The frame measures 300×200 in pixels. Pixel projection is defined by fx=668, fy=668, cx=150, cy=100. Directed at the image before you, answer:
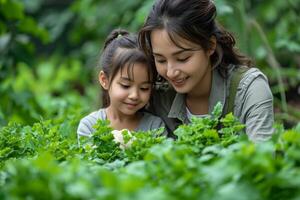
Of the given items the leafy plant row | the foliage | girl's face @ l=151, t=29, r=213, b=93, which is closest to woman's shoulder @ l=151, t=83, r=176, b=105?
girl's face @ l=151, t=29, r=213, b=93

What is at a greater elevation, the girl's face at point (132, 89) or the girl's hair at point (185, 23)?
the girl's hair at point (185, 23)

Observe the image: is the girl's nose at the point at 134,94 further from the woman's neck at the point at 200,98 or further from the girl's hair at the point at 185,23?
the woman's neck at the point at 200,98

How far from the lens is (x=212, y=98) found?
12.1 feet

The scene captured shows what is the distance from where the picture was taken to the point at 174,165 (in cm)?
198

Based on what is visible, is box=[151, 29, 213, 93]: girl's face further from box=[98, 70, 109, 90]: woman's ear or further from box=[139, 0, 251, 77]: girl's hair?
box=[98, 70, 109, 90]: woman's ear

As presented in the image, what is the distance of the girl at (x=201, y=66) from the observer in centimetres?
339

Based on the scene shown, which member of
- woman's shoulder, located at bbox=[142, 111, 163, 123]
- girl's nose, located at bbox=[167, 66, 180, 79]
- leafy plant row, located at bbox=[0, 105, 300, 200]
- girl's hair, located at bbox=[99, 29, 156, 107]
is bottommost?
leafy plant row, located at bbox=[0, 105, 300, 200]

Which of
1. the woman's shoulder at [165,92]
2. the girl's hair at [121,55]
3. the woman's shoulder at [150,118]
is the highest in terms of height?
the girl's hair at [121,55]

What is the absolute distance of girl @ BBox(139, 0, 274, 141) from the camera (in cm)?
339

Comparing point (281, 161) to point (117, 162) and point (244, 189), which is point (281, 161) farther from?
point (117, 162)

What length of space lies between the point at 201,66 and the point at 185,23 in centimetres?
25

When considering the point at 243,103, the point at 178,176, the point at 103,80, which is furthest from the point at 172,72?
the point at 178,176

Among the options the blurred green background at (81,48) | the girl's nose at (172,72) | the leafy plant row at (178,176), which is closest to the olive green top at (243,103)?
the girl's nose at (172,72)

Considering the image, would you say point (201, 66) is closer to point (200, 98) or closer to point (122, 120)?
point (200, 98)
